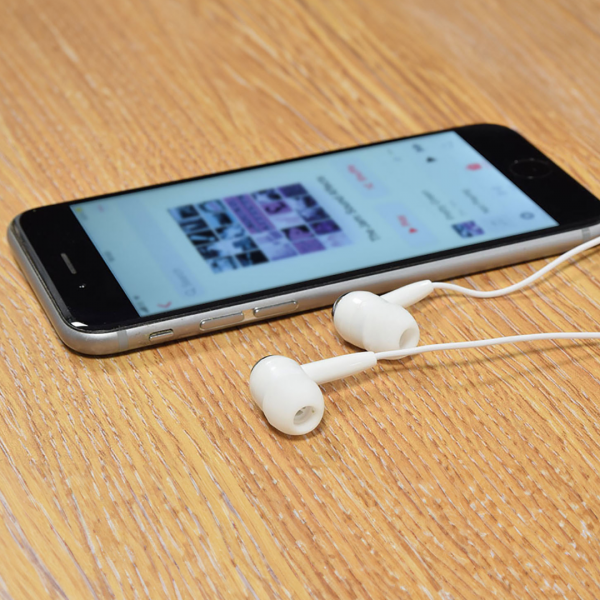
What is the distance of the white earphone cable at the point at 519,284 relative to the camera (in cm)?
58

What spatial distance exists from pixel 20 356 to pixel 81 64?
15.3 inches

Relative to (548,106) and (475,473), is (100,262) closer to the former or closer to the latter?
(475,473)

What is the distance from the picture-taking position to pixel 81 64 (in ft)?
2.72

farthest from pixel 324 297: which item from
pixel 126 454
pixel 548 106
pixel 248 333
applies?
pixel 548 106

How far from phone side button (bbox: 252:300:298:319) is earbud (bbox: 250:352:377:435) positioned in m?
0.06

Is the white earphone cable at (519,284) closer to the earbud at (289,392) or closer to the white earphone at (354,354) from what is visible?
the white earphone at (354,354)

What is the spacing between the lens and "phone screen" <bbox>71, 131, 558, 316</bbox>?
573 mm

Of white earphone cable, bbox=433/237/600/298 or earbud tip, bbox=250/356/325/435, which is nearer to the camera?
earbud tip, bbox=250/356/325/435

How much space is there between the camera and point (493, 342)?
0.54 metres

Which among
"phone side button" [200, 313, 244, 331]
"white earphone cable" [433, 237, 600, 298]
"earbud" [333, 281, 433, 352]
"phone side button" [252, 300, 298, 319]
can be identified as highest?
"white earphone cable" [433, 237, 600, 298]


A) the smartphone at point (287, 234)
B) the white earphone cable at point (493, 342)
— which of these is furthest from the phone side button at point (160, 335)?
the white earphone cable at point (493, 342)

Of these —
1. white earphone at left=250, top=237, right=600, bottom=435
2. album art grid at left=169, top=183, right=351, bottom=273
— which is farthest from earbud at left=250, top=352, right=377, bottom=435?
album art grid at left=169, top=183, right=351, bottom=273

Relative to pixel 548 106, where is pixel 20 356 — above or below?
below

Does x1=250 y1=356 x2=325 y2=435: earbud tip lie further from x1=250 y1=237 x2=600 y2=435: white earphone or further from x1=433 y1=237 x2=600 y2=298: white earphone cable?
x1=433 y1=237 x2=600 y2=298: white earphone cable
